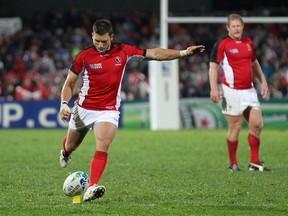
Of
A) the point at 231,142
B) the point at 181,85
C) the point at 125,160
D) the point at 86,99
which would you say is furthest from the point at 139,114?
the point at 86,99

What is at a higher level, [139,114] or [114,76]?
[114,76]

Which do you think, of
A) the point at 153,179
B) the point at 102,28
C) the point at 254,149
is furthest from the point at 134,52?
the point at 254,149

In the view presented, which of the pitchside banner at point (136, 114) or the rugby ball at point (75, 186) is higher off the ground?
the rugby ball at point (75, 186)

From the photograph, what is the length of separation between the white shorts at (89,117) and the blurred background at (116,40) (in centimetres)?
1399

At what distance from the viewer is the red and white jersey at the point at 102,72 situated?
393 inches

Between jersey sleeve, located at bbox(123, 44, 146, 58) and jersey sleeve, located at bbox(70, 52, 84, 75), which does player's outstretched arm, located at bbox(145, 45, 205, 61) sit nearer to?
jersey sleeve, located at bbox(123, 44, 146, 58)

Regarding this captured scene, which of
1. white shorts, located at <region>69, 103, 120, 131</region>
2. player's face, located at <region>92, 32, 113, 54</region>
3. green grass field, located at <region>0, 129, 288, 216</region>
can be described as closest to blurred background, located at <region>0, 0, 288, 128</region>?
green grass field, located at <region>0, 129, 288, 216</region>

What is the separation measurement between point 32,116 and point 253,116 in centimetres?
1239

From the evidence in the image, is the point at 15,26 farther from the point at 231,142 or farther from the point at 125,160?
the point at 231,142

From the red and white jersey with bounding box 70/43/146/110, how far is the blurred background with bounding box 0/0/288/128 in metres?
14.3

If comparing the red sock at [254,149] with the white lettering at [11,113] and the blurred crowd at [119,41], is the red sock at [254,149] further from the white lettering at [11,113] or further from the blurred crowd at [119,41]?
the blurred crowd at [119,41]

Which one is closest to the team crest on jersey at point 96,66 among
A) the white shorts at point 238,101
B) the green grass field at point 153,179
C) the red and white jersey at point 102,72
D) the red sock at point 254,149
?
the red and white jersey at point 102,72

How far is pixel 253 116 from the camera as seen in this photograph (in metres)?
13.1

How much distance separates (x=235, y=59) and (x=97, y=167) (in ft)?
14.0
